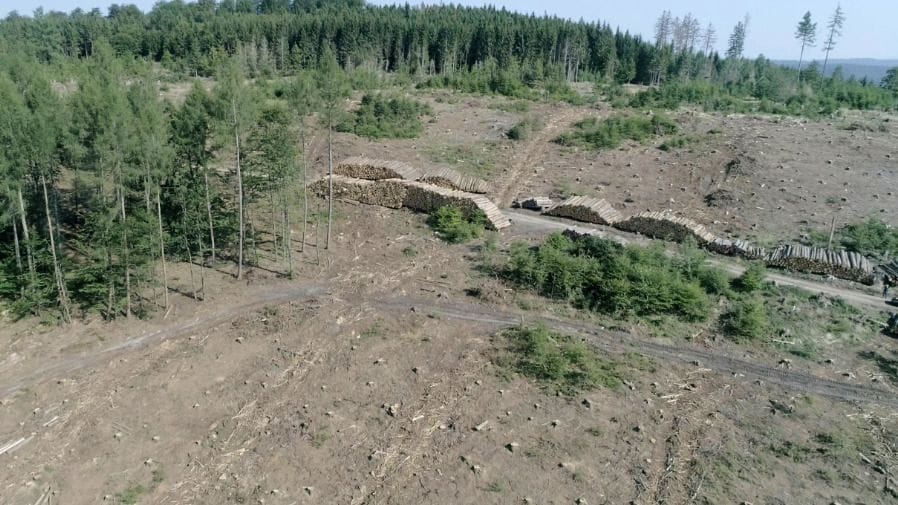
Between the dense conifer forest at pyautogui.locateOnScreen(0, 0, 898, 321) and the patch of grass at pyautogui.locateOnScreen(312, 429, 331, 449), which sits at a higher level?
the dense conifer forest at pyautogui.locateOnScreen(0, 0, 898, 321)

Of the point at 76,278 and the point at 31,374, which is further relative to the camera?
the point at 76,278

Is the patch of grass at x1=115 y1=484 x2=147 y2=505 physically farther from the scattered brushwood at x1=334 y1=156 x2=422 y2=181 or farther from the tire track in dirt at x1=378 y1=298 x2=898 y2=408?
the scattered brushwood at x1=334 y1=156 x2=422 y2=181

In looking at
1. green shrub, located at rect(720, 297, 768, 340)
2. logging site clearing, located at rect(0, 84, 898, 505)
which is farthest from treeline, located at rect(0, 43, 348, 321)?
green shrub, located at rect(720, 297, 768, 340)

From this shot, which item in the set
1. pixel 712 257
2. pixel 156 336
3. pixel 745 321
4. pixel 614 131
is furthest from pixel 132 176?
pixel 614 131

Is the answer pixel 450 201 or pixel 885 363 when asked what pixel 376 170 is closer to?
pixel 450 201

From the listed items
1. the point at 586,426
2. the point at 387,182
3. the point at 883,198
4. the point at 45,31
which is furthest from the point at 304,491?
the point at 45,31

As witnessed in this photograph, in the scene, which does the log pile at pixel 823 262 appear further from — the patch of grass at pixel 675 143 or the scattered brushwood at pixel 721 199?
the patch of grass at pixel 675 143

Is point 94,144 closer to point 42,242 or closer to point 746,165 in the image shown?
point 42,242
